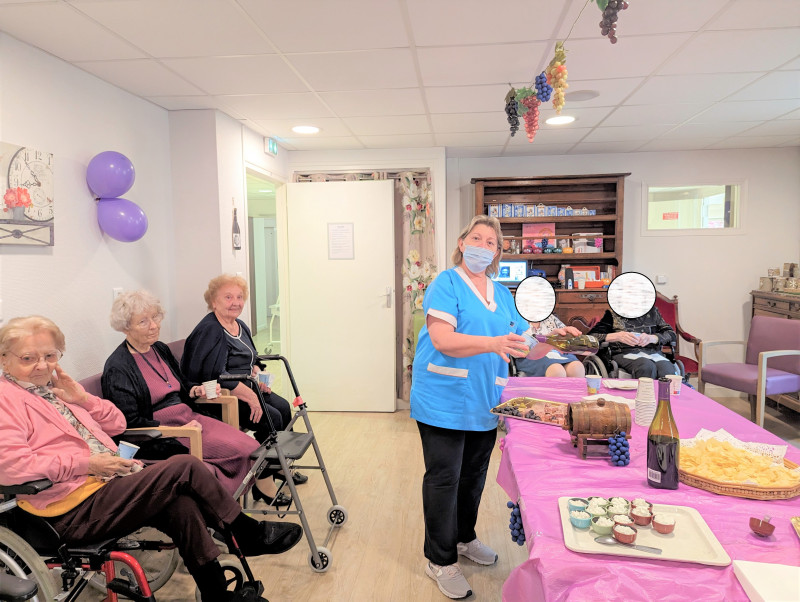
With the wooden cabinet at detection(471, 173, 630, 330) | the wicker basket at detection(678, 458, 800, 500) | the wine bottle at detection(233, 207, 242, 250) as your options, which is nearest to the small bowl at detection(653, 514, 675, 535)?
the wicker basket at detection(678, 458, 800, 500)

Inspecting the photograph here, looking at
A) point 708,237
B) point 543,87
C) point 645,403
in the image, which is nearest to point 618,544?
point 645,403

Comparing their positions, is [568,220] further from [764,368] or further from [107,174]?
[107,174]

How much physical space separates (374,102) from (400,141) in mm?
1248

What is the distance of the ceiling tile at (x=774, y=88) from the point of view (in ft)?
9.31

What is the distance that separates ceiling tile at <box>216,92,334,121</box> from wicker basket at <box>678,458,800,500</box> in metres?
2.72

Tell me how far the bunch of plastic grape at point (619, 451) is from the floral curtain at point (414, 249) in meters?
3.33

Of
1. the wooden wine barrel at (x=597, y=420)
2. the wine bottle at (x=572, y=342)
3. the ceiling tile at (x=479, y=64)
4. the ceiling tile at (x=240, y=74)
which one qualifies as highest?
the ceiling tile at (x=479, y=64)

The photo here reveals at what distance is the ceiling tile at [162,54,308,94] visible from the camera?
2.52 m

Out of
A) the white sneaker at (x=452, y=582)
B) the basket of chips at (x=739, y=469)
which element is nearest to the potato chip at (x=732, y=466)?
the basket of chips at (x=739, y=469)

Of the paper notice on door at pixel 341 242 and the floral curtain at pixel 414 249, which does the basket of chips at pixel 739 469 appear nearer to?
the floral curtain at pixel 414 249

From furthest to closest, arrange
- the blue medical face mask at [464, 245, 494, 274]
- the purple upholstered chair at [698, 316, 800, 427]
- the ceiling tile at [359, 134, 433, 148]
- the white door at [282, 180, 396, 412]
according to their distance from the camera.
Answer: the white door at [282, 180, 396, 412] → the ceiling tile at [359, 134, 433, 148] → the purple upholstered chair at [698, 316, 800, 427] → the blue medical face mask at [464, 245, 494, 274]

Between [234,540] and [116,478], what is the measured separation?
48 centimetres

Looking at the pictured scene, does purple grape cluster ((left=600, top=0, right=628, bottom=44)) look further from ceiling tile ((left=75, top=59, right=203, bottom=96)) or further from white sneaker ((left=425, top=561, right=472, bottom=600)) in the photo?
ceiling tile ((left=75, top=59, right=203, bottom=96))

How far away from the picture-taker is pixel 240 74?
106 inches
